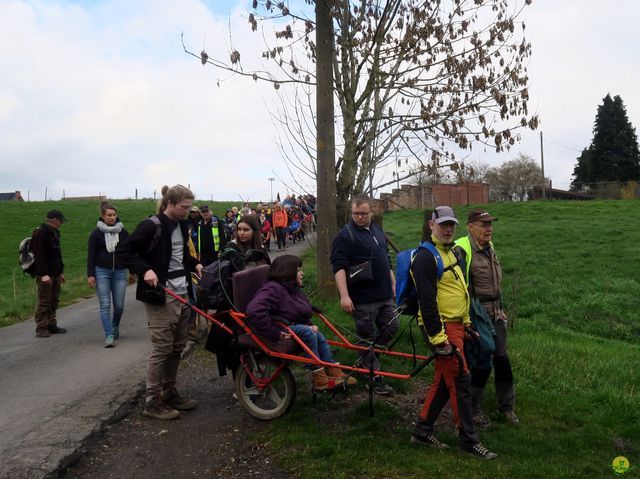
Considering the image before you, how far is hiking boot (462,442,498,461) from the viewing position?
4461mm

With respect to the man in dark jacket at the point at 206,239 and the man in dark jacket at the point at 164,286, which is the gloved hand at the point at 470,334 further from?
the man in dark jacket at the point at 206,239

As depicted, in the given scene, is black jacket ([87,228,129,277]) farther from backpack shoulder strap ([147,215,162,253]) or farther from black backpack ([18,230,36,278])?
backpack shoulder strap ([147,215,162,253])

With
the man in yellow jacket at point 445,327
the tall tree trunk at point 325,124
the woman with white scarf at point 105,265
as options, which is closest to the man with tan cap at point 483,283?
the man in yellow jacket at point 445,327

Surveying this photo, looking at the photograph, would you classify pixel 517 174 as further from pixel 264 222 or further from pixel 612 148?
pixel 264 222

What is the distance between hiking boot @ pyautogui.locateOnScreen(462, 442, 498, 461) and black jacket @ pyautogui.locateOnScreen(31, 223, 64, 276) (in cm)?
732

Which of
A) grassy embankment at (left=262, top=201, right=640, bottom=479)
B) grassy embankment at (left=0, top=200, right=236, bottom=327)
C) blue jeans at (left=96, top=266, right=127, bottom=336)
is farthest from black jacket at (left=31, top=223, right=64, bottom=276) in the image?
grassy embankment at (left=262, top=201, right=640, bottom=479)

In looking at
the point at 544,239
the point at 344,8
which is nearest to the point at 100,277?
the point at 344,8

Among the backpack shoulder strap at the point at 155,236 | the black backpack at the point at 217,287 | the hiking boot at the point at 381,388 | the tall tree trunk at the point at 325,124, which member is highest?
the tall tree trunk at the point at 325,124

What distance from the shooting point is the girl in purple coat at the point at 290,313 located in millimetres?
5051

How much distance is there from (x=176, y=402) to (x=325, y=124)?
494cm

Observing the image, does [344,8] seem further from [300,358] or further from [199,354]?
[300,358]

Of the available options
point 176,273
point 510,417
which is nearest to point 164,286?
point 176,273

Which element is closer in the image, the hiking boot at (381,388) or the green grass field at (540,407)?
the green grass field at (540,407)

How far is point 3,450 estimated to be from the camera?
4.73 metres
